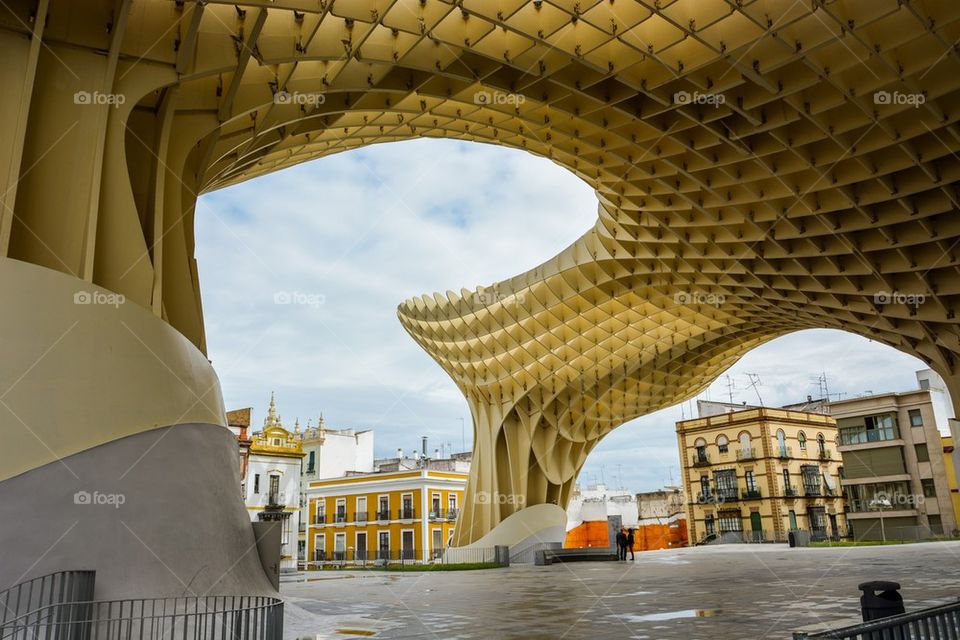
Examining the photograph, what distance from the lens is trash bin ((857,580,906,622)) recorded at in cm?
802

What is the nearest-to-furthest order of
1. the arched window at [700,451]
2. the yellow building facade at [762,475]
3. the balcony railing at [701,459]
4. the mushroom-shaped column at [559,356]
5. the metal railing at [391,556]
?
the mushroom-shaped column at [559,356] → the metal railing at [391,556] → the yellow building facade at [762,475] → the balcony railing at [701,459] → the arched window at [700,451]

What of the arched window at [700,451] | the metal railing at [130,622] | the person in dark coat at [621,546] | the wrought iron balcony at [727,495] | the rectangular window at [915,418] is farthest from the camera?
the arched window at [700,451]

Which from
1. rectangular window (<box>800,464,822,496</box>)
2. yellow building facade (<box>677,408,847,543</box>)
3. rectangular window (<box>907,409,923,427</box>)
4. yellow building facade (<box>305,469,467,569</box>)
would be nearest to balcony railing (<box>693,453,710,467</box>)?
yellow building facade (<box>677,408,847,543</box>)

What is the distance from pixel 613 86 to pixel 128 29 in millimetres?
14006

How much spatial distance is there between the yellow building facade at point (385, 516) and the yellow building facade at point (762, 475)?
89.8 ft

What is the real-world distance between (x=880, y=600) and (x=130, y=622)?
30.3ft

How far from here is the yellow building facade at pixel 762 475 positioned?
238 ft

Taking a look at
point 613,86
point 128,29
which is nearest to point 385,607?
point 128,29

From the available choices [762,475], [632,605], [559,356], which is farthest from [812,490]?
[632,605]

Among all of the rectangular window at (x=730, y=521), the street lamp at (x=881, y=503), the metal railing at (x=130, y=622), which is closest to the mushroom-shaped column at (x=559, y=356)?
the street lamp at (x=881, y=503)

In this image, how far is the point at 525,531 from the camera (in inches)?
1932

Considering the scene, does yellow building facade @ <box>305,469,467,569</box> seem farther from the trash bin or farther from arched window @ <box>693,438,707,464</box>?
the trash bin

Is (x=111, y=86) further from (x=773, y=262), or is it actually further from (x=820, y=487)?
(x=820, y=487)

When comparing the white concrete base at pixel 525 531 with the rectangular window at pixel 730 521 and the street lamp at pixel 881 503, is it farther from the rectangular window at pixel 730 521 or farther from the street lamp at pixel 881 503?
the street lamp at pixel 881 503
